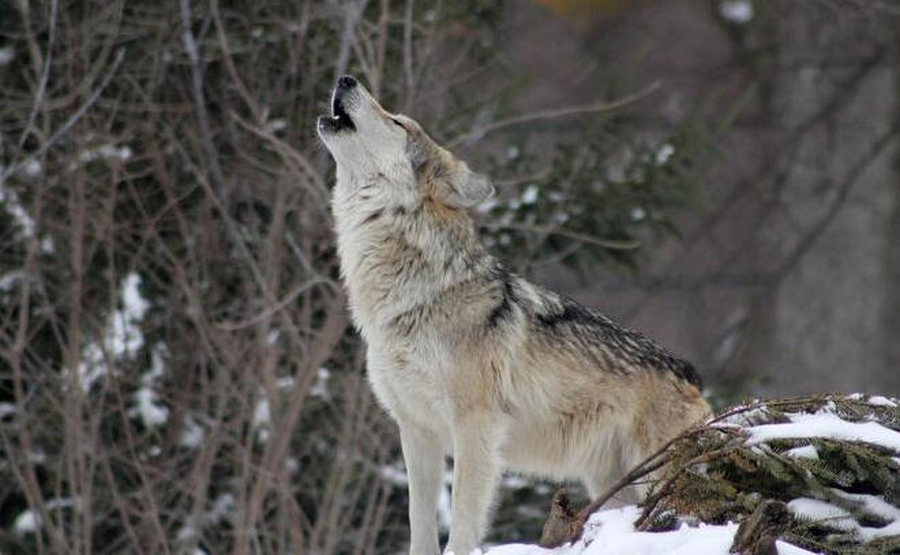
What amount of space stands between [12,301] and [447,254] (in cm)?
430

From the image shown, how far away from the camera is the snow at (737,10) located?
59.3ft

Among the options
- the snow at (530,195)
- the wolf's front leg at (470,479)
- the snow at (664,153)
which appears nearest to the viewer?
the wolf's front leg at (470,479)

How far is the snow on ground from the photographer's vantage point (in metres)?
4.14

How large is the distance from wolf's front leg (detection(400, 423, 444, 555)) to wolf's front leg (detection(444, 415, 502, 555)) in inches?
6.6

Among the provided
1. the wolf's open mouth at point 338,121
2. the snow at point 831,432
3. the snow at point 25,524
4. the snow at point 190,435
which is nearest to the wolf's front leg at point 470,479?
the wolf's open mouth at point 338,121

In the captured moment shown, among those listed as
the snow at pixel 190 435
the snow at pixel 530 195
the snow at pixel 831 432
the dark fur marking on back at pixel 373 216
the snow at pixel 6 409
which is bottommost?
the snow at pixel 6 409

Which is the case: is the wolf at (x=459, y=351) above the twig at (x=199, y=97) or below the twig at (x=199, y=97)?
below

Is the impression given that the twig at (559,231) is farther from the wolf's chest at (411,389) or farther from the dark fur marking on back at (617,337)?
the wolf's chest at (411,389)

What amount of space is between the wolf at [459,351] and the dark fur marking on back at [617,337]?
10 mm

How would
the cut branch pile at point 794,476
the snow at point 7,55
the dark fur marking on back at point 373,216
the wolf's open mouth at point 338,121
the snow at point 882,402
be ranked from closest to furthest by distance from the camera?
the cut branch pile at point 794,476, the snow at point 882,402, the wolf's open mouth at point 338,121, the dark fur marking on back at point 373,216, the snow at point 7,55

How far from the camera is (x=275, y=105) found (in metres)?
10.2

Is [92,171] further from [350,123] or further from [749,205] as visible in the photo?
[749,205]

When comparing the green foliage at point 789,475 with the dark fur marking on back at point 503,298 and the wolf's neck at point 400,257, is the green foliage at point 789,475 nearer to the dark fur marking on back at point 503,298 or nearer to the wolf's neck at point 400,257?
the dark fur marking on back at point 503,298

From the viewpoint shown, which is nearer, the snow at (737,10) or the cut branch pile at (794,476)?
the cut branch pile at (794,476)
